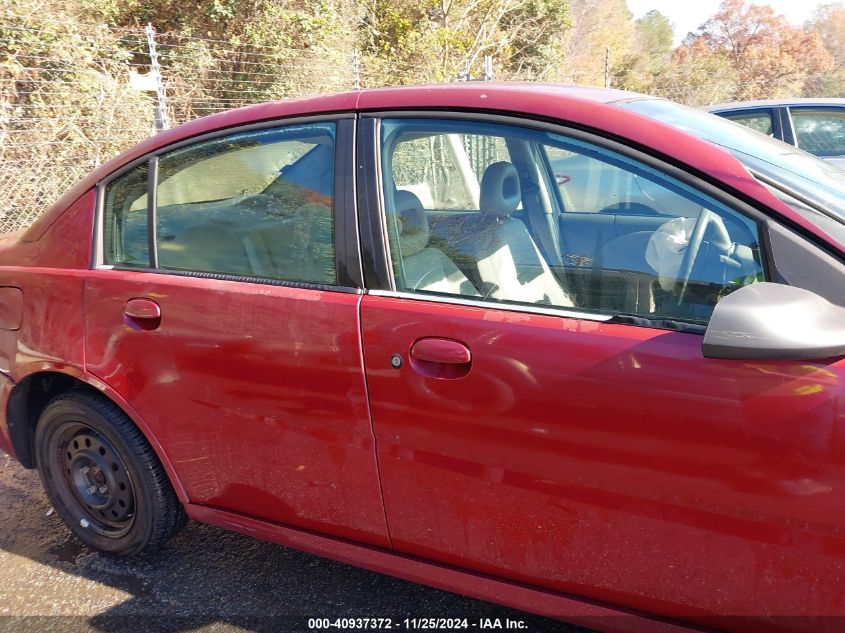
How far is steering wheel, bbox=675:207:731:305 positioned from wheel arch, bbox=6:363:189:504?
71.4 inches

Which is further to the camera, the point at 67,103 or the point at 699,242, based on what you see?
the point at 67,103

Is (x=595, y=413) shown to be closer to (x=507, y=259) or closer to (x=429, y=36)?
(x=507, y=259)

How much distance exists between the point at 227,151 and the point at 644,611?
189 centimetres

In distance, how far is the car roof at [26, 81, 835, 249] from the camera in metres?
1.67

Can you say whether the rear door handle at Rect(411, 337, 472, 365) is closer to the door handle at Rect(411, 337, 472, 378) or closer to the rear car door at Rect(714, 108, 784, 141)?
the door handle at Rect(411, 337, 472, 378)

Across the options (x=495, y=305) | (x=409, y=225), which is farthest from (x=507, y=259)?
(x=409, y=225)

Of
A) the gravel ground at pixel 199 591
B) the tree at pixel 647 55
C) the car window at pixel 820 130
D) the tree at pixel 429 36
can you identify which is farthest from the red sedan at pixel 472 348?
the tree at pixel 647 55

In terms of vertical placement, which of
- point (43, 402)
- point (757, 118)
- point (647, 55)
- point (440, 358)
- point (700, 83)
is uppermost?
point (647, 55)

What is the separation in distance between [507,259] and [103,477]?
1819mm

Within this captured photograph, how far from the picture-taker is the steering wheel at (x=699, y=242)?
1.71m

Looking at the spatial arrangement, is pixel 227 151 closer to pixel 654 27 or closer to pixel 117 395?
pixel 117 395

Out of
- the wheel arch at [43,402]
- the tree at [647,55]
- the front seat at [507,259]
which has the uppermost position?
the tree at [647,55]

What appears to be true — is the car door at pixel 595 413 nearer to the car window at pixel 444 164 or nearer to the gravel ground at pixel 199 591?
the car window at pixel 444 164

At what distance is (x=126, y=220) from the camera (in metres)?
2.56
